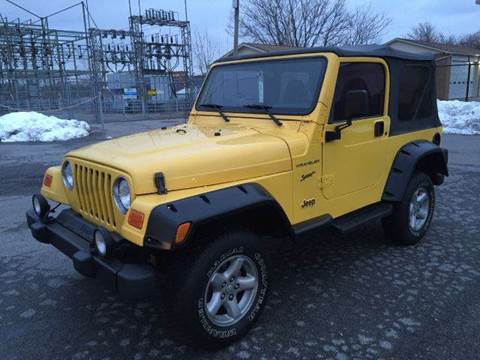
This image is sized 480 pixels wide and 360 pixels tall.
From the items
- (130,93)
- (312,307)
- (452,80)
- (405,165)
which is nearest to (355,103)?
(405,165)

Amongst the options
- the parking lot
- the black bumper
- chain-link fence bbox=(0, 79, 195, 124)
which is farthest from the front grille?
chain-link fence bbox=(0, 79, 195, 124)

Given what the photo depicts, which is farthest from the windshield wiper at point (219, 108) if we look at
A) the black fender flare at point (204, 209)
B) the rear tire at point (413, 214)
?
the rear tire at point (413, 214)

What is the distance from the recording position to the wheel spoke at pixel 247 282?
2990mm

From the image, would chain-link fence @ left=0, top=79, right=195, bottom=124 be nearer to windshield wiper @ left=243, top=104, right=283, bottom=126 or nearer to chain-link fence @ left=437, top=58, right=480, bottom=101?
windshield wiper @ left=243, top=104, right=283, bottom=126

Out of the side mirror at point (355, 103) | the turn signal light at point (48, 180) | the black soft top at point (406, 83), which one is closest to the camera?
the side mirror at point (355, 103)

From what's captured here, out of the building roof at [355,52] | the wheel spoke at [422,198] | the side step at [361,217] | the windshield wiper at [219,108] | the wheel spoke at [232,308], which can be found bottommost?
the wheel spoke at [232,308]

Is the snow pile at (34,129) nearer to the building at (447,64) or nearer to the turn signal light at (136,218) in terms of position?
the turn signal light at (136,218)

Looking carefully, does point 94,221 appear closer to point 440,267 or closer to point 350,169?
point 350,169

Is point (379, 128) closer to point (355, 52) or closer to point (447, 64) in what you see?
point (355, 52)

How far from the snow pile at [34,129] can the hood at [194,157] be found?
38.2 ft

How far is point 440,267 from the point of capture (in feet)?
13.5

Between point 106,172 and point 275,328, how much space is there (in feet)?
5.28

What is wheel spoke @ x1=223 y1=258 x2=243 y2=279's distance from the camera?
290cm

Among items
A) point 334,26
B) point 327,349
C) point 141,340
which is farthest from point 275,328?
point 334,26
